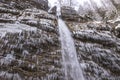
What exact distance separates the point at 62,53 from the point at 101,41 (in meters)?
3.13

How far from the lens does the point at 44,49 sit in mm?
9633

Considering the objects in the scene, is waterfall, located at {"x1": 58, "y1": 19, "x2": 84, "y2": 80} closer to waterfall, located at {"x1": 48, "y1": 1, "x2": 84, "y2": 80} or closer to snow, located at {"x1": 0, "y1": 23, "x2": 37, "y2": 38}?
waterfall, located at {"x1": 48, "y1": 1, "x2": 84, "y2": 80}

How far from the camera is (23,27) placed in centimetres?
1059

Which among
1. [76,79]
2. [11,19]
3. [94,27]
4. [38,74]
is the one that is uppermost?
[11,19]

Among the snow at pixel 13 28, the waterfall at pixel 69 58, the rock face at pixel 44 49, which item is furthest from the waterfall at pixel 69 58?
the snow at pixel 13 28

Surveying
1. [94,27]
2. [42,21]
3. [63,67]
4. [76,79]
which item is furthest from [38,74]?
[94,27]

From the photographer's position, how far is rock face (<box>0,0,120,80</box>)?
8148 mm

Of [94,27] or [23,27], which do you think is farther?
[94,27]

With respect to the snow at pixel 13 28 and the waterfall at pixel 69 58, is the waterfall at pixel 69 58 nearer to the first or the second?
the waterfall at pixel 69 58

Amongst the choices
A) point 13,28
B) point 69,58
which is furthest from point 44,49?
point 13,28

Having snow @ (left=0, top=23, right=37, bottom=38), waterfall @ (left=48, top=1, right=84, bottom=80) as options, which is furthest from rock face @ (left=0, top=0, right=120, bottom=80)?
waterfall @ (left=48, top=1, right=84, bottom=80)

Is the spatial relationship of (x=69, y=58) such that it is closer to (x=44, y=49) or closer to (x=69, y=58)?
(x=69, y=58)

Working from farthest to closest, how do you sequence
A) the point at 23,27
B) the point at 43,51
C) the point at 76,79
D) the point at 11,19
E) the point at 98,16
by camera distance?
the point at 98,16, the point at 11,19, the point at 23,27, the point at 43,51, the point at 76,79

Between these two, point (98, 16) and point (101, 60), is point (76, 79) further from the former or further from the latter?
point (98, 16)
